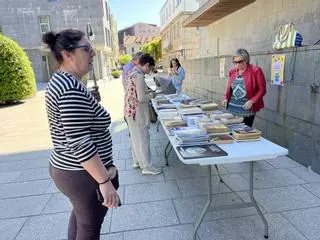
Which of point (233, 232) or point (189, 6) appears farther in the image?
point (189, 6)

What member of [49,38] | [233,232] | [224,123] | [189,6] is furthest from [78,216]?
[189,6]

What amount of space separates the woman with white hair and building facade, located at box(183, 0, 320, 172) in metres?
0.54

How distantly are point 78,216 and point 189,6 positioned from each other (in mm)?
24961

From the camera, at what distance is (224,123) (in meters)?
2.75

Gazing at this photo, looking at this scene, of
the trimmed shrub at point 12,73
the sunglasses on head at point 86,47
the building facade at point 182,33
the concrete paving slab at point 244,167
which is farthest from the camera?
the building facade at point 182,33

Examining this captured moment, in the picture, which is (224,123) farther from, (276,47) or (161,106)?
(276,47)

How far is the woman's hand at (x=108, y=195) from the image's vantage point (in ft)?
4.56

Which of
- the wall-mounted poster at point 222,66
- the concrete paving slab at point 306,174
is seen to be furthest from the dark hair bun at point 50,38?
the wall-mounted poster at point 222,66

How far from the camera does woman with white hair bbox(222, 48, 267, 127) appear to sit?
133 inches

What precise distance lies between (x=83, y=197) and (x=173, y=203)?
1.59m

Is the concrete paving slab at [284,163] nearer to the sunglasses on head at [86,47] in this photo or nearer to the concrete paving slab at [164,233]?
the concrete paving slab at [164,233]

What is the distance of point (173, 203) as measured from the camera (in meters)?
2.85

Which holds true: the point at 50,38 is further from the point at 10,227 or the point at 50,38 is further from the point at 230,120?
the point at 10,227

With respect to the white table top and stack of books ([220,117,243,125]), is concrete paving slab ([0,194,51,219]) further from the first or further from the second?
stack of books ([220,117,243,125])
